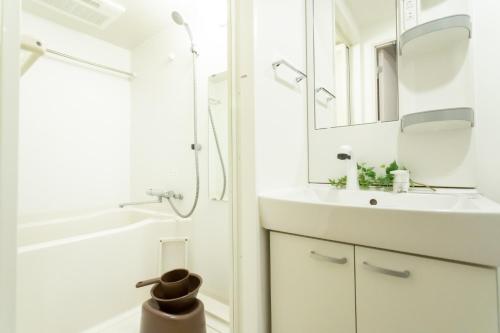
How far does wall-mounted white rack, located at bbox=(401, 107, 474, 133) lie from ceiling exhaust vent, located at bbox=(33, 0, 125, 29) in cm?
200

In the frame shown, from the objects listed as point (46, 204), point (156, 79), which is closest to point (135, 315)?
point (46, 204)

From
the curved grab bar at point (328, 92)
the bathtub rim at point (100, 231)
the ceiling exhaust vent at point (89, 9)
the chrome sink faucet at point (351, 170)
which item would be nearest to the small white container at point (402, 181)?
the chrome sink faucet at point (351, 170)

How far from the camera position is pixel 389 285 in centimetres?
64

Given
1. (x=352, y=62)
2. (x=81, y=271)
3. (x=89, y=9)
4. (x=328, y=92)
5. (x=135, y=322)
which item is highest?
(x=89, y=9)

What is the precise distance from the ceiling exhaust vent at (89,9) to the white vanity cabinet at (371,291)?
1.92 m

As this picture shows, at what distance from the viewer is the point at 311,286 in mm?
772

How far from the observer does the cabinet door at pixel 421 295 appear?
1.77ft

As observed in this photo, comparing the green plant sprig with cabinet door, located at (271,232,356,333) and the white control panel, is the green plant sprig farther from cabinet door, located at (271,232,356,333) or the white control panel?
the white control panel

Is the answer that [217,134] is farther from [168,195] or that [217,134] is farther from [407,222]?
[407,222]

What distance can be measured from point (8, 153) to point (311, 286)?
91 cm

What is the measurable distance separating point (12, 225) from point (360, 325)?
0.95 metres

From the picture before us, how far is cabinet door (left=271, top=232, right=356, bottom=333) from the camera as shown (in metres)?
0.71

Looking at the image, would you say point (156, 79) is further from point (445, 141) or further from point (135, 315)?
point (445, 141)

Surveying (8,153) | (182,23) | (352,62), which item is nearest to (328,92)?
(352,62)
